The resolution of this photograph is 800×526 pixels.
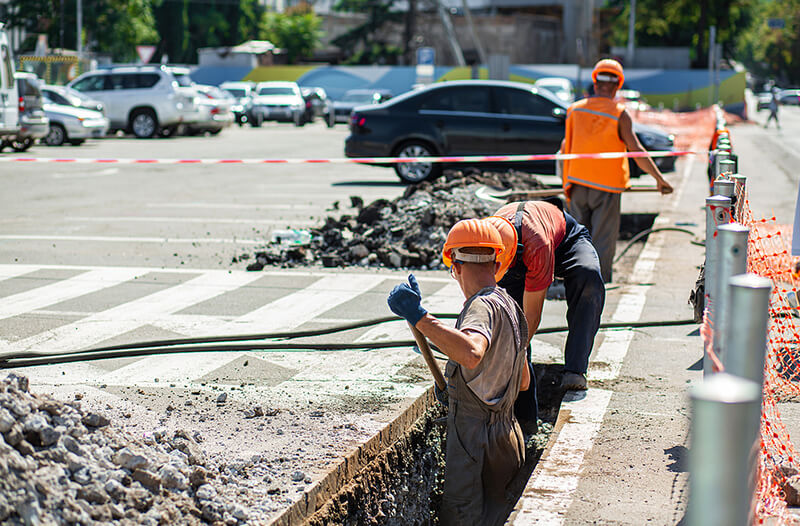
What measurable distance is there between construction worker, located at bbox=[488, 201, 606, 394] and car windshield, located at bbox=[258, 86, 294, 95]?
37253 mm

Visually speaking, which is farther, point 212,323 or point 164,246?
point 164,246

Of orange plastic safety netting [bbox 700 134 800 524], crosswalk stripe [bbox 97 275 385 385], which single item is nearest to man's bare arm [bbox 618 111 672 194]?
orange plastic safety netting [bbox 700 134 800 524]

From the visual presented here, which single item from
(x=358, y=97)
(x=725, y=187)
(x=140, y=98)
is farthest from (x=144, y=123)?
(x=725, y=187)

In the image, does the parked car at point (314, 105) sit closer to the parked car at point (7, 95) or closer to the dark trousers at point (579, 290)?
the parked car at point (7, 95)

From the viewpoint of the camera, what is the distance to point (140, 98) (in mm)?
28594

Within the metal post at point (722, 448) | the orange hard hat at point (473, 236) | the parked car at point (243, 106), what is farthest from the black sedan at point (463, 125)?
the parked car at point (243, 106)

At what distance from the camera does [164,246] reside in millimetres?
10211

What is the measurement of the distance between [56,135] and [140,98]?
4.00 meters

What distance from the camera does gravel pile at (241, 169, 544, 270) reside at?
369 inches

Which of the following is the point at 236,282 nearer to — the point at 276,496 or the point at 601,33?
the point at 276,496

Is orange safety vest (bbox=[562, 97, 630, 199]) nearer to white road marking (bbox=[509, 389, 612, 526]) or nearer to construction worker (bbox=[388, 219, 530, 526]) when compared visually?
white road marking (bbox=[509, 389, 612, 526])

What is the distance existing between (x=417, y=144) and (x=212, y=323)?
34.0ft

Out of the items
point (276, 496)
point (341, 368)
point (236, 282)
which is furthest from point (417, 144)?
point (276, 496)

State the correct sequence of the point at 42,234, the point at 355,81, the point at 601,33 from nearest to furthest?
the point at 42,234 → the point at 355,81 → the point at 601,33
